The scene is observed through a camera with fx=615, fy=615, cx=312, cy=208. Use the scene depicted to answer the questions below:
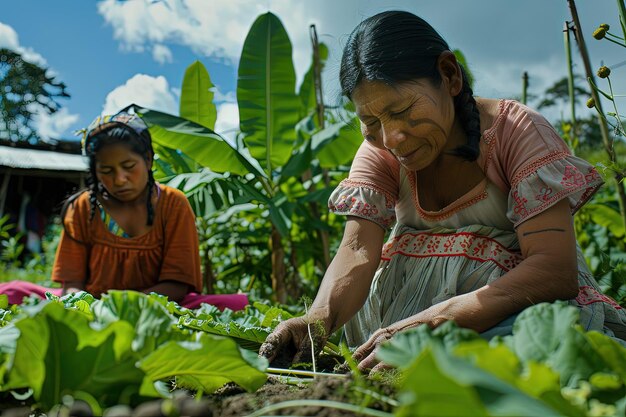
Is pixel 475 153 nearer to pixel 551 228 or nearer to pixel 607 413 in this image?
→ pixel 551 228

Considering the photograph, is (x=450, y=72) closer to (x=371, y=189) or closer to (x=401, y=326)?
(x=371, y=189)

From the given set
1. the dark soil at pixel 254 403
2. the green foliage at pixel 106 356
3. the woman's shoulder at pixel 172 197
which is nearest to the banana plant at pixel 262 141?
the woman's shoulder at pixel 172 197

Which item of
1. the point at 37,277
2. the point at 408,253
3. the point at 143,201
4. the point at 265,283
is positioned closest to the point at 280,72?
the point at 143,201

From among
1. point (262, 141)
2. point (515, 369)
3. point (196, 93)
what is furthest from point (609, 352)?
point (196, 93)

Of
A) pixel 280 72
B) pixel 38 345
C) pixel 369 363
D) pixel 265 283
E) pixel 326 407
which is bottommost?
pixel 265 283

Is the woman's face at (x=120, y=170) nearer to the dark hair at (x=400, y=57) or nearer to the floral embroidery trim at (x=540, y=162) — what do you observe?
the dark hair at (x=400, y=57)

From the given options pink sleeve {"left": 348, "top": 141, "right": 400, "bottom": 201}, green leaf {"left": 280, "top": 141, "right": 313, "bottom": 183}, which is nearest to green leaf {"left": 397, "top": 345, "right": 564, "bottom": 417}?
pink sleeve {"left": 348, "top": 141, "right": 400, "bottom": 201}

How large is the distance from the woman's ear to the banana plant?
1717 millimetres

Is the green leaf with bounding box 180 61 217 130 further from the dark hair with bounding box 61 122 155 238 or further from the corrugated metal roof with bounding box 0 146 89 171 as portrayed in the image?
the corrugated metal roof with bounding box 0 146 89 171

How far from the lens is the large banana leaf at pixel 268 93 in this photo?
153 inches

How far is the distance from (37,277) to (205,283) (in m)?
3.48

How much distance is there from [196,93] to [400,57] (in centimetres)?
290

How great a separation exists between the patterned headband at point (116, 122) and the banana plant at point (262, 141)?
4.8 inches

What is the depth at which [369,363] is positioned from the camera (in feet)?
4.28
